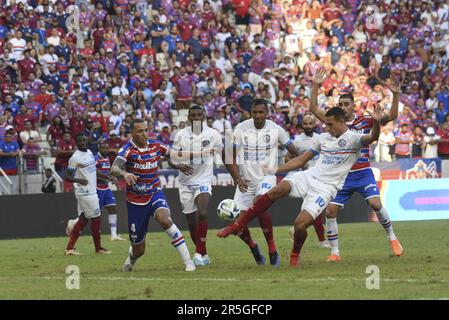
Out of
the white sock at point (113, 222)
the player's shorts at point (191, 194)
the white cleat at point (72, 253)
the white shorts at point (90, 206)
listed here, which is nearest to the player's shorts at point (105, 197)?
the white sock at point (113, 222)

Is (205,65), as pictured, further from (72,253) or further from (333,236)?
(333,236)

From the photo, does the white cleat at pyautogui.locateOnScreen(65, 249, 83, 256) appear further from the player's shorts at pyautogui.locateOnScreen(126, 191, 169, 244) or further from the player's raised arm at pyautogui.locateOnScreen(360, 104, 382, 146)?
the player's raised arm at pyautogui.locateOnScreen(360, 104, 382, 146)

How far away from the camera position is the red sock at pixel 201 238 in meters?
17.3

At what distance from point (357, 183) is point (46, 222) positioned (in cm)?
1172

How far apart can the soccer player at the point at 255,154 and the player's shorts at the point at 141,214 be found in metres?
1.54

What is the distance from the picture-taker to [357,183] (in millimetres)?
18094

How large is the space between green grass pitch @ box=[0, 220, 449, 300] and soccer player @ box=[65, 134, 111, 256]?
1.40 ft

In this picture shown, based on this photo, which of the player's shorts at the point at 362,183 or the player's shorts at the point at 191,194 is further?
the player's shorts at the point at 362,183

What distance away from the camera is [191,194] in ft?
58.7

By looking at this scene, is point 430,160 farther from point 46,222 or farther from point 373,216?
point 46,222

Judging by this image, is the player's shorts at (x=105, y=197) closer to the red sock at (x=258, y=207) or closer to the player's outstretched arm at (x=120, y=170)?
the player's outstretched arm at (x=120, y=170)
